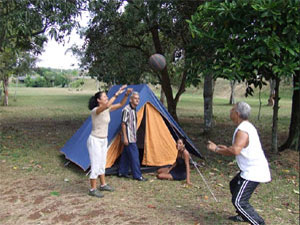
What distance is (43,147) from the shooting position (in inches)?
361

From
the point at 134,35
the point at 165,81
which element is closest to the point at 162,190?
the point at 165,81

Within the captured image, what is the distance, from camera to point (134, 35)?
12477 millimetres

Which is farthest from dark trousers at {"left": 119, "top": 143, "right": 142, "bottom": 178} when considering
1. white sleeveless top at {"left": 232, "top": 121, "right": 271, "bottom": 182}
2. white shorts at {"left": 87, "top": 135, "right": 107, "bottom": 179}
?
white sleeveless top at {"left": 232, "top": 121, "right": 271, "bottom": 182}

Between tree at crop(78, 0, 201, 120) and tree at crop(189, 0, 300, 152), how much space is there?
118 cm

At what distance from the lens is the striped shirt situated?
6.27 meters

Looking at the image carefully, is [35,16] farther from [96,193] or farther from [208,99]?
[208,99]

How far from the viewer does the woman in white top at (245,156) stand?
389 cm

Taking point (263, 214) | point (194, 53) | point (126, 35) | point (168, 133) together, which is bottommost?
point (263, 214)

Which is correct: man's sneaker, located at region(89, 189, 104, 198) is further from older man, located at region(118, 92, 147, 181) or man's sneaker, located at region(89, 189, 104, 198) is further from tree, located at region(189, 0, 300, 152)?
tree, located at region(189, 0, 300, 152)

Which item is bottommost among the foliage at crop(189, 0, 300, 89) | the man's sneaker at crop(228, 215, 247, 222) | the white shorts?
the man's sneaker at crop(228, 215, 247, 222)

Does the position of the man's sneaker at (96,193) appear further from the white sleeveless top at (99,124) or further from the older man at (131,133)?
the older man at (131,133)

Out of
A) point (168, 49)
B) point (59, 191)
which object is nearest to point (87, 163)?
point (59, 191)

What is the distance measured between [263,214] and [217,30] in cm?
365

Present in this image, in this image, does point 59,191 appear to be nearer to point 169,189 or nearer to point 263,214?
point 169,189
